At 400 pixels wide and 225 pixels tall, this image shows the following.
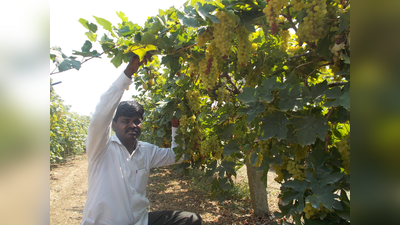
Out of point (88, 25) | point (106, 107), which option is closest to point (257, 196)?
point (106, 107)

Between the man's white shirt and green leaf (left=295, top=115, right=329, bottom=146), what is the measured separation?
4.91 feet

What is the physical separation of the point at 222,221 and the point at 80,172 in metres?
8.03

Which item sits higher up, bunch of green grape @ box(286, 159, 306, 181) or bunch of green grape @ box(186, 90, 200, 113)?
bunch of green grape @ box(186, 90, 200, 113)

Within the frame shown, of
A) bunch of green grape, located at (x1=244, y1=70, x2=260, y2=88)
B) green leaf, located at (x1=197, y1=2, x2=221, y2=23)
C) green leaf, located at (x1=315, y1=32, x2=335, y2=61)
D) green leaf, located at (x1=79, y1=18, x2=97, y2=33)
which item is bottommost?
bunch of green grape, located at (x1=244, y1=70, x2=260, y2=88)

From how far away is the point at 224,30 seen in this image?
1368 mm

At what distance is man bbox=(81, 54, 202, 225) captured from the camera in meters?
2.04

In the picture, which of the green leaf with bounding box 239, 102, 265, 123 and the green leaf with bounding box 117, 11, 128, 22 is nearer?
the green leaf with bounding box 239, 102, 265, 123

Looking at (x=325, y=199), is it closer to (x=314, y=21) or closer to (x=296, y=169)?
(x=296, y=169)

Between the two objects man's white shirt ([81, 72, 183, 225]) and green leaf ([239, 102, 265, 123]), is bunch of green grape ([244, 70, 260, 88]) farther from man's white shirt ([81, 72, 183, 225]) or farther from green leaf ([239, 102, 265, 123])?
man's white shirt ([81, 72, 183, 225])

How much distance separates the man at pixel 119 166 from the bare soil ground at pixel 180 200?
1.56 meters

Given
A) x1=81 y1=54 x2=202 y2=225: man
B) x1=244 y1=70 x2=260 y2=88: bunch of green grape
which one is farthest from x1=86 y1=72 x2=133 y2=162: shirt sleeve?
x1=244 y1=70 x2=260 y2=88: bunch of green grape

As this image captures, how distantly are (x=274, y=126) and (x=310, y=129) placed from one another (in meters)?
0.18

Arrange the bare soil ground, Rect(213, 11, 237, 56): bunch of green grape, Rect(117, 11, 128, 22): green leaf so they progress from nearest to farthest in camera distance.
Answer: Rect(213, 11, 237, 56): bunch of green grape
Rect(117, 11, 128, 22): green leaf
the bare soil ground
